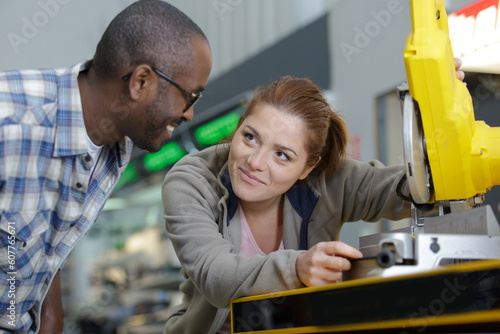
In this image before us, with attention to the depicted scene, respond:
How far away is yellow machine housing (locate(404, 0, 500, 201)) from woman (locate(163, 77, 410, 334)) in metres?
0.40

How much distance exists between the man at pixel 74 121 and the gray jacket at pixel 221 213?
203 millimetres

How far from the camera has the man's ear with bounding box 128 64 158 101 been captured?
1397 millimetres

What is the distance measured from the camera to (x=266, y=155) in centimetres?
158

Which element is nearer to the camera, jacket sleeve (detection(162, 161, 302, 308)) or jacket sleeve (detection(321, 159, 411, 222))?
jacket sleeve (detection(162, 161, 302, 308))

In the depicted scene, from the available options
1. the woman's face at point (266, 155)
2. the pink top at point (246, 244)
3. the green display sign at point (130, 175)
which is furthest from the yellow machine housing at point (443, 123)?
the green display sign at point (130, 175)

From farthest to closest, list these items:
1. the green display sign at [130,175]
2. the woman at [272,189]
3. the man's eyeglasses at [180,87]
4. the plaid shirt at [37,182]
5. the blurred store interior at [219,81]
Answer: the green display sign at [130,175]
the blurred store interior at [219,81]
the woman at [272,189]
the man's eyeglasses at [180,87]
the plaid shirt at [37,182]


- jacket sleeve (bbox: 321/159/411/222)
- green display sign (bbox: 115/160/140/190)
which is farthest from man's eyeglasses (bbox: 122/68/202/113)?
green display sign (bbox: 115/160/140/190)

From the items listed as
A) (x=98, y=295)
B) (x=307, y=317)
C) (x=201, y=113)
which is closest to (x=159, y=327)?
(x=98, y=295)

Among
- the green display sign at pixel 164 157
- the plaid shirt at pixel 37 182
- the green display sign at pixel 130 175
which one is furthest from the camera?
the green display sign at pixel 130 175

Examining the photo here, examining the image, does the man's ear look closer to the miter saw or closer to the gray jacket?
the gray jacket

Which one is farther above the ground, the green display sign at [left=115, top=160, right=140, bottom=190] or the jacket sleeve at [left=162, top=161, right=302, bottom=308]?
the green display sign at [left=115, top=160, right=140, bottom=190]

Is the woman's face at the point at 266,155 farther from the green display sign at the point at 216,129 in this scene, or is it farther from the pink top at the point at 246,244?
the green display sign at the point at 216,129

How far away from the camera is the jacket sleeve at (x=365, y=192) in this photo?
1.62m

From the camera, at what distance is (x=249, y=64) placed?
4.60m
